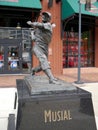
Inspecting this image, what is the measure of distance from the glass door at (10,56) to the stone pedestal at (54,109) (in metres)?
14.2

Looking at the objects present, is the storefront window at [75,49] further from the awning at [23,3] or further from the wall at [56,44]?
the awning at [23,3]

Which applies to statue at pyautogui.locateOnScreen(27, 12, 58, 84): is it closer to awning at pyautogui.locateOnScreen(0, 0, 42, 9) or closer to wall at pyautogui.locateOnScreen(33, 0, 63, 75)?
awning at pyautogui.locateOnScreen(0, 0, 42, 9)

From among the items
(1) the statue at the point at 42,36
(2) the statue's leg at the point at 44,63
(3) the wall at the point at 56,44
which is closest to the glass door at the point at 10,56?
(3) the wall at the point at 56,44

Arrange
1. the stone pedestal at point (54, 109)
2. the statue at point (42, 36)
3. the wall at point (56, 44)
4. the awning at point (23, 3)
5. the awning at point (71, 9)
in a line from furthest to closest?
the wall at point (56, 44) < the awning at point (71, 9) < the awning at point (23, 3) < the statue at point (42, 36) < the stone pedestal at point (54, 109)

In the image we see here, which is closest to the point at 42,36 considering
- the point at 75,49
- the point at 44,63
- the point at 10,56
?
the point at 44,63

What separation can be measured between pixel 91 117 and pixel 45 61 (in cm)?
143

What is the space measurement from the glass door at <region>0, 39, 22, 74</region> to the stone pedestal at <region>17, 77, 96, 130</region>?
1425cm

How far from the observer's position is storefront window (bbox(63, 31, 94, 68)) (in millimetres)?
21734

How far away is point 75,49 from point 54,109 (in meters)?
17.5

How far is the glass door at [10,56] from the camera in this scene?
19141mm

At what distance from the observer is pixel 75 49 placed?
2223 cm

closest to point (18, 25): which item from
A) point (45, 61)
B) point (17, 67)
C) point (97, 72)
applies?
point (17, 67)

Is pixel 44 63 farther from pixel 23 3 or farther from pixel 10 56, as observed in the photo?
pixel 10 56

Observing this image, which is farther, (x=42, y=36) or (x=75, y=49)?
(x=75, y=49)
